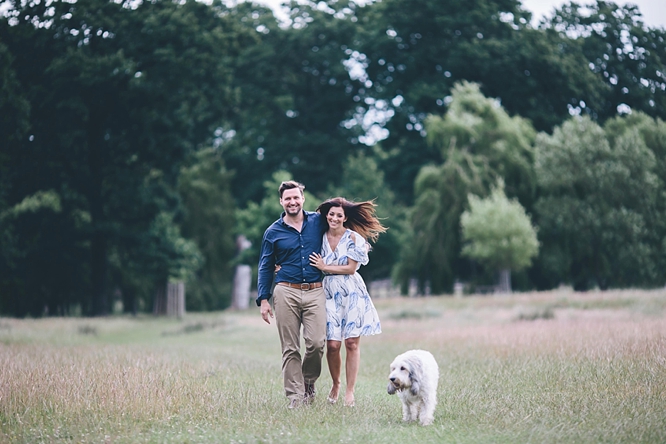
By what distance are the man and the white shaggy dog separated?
51.9 inches

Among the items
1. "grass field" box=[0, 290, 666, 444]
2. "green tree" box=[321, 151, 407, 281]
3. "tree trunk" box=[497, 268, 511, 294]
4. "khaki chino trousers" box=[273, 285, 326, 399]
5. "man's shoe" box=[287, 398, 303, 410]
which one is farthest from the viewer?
"green tree" box=[321, 151, 407, 281]

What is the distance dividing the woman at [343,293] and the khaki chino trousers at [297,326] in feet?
0.48

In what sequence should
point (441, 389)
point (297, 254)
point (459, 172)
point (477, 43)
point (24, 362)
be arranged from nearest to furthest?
point (297, 254) < point (441, 389) < point (24, 362) < point (459, 172) < point (477, 43)

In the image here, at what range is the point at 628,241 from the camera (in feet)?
111

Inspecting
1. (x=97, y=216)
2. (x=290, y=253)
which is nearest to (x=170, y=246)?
(x=97, y=216)

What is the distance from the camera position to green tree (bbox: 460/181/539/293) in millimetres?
33781

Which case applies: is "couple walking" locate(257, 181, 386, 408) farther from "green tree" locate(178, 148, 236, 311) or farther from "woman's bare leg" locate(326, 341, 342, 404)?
"green tree" locate(178, 148, 236, 311)

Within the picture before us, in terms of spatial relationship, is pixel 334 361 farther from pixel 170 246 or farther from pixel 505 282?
pixel 505 282

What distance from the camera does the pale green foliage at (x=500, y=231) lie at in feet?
111

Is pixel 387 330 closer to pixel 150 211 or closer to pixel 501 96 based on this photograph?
→ pixel 150 211

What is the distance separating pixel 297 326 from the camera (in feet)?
28.5

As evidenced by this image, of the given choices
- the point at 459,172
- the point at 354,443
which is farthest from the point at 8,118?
the point at 459,172

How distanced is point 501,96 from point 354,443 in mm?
38703

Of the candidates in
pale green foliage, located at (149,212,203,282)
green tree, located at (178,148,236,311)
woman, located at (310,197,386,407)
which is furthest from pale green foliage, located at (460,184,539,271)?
woman, located at (310,197,386,407)
